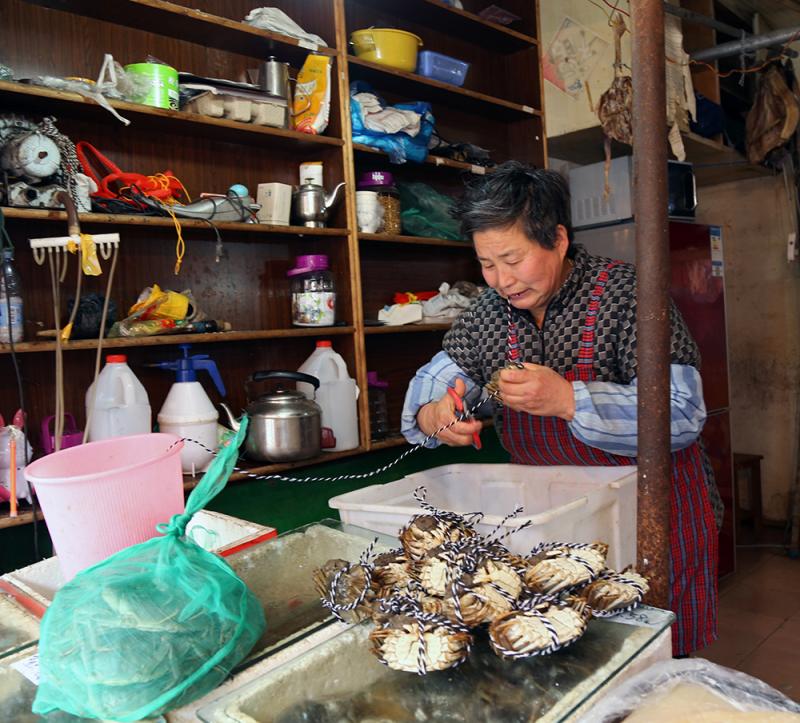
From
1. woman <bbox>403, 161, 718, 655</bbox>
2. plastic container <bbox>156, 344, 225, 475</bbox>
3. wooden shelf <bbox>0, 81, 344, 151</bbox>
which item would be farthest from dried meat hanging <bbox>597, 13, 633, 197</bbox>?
plastic container <bbox>156, 344, 225, 475</bbox>

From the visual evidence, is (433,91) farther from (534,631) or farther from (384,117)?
(534,631)

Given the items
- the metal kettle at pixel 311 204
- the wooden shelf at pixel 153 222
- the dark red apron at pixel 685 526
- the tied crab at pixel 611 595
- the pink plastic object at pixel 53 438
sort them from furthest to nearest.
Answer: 1. the metal kettle at pixel 311 204
2. the pink plastic object at pixel 53 438
3. the wooden shelf at pixel 153 222
4. the dark red apron at pixel 685 526
5. the tied crab at pixel 611 595

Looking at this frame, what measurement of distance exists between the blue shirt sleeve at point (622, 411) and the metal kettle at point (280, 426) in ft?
4.12

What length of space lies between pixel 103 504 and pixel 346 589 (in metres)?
0.35

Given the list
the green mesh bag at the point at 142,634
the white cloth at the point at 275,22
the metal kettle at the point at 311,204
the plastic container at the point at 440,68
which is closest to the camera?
the green mesh bag at the point at 142,634

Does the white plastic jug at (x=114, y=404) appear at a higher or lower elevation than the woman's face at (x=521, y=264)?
lower

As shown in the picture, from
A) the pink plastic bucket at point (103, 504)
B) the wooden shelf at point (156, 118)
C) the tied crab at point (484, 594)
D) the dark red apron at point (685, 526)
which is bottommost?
the dark red apron at point (685, 526)

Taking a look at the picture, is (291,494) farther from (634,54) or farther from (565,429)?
(634,54)

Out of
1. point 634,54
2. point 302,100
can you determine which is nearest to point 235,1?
point 302,100

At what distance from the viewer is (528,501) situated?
5.42ft

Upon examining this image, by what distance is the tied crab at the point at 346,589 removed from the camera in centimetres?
85

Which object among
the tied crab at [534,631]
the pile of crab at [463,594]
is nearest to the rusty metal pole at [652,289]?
the pile of crab at [463,594]

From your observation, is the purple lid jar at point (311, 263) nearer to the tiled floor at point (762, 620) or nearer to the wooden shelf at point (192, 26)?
the wooden shelf at point (192, 26)

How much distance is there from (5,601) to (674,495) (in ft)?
4.50
